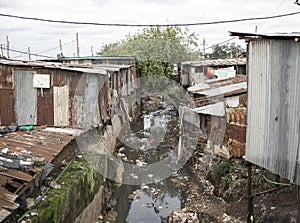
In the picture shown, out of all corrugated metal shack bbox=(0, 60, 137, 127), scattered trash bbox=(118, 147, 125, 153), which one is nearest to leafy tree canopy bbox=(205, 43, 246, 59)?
scattered trash bbox=(118, 147, 125, 153)

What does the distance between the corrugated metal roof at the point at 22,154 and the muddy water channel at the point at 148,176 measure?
2433 mm

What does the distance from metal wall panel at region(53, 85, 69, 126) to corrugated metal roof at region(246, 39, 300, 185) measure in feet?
18.9

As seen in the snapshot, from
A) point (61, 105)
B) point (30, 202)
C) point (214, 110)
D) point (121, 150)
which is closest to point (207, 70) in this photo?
point (121, 150)

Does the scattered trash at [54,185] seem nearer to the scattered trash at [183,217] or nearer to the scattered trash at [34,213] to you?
the scattered trash at [34,213]

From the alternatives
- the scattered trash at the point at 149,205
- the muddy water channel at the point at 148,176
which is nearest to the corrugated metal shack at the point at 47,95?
the muddy water channel at the point at 148,176

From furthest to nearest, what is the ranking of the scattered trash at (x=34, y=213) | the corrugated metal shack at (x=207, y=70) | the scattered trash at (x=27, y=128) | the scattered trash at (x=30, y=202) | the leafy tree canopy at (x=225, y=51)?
1. the leafy tree canopy at (x=225, y=51)
2. the corrugated metal shack at (x=207, y=70)
3. the scattered trash at (x=27, y=128)
4. the scattered trash at (x=30, y=202)
5. the scattered trash at (x=34, y=213)

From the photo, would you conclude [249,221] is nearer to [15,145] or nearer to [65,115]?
[15,145]

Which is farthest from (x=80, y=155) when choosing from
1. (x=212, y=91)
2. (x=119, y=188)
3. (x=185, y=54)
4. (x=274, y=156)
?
(x=185, y=54)

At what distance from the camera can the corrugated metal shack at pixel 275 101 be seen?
4.78 metres

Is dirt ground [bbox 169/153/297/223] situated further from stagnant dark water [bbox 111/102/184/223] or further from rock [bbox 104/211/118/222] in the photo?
rock [bbox 104/211/118/222]

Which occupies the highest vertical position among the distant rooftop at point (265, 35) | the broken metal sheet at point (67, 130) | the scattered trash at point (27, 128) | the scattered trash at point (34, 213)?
the distant rooftop at point (265, 35)

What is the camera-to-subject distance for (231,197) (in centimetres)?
795

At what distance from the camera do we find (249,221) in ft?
20.9

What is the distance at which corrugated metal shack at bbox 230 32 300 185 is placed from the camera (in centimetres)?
478
